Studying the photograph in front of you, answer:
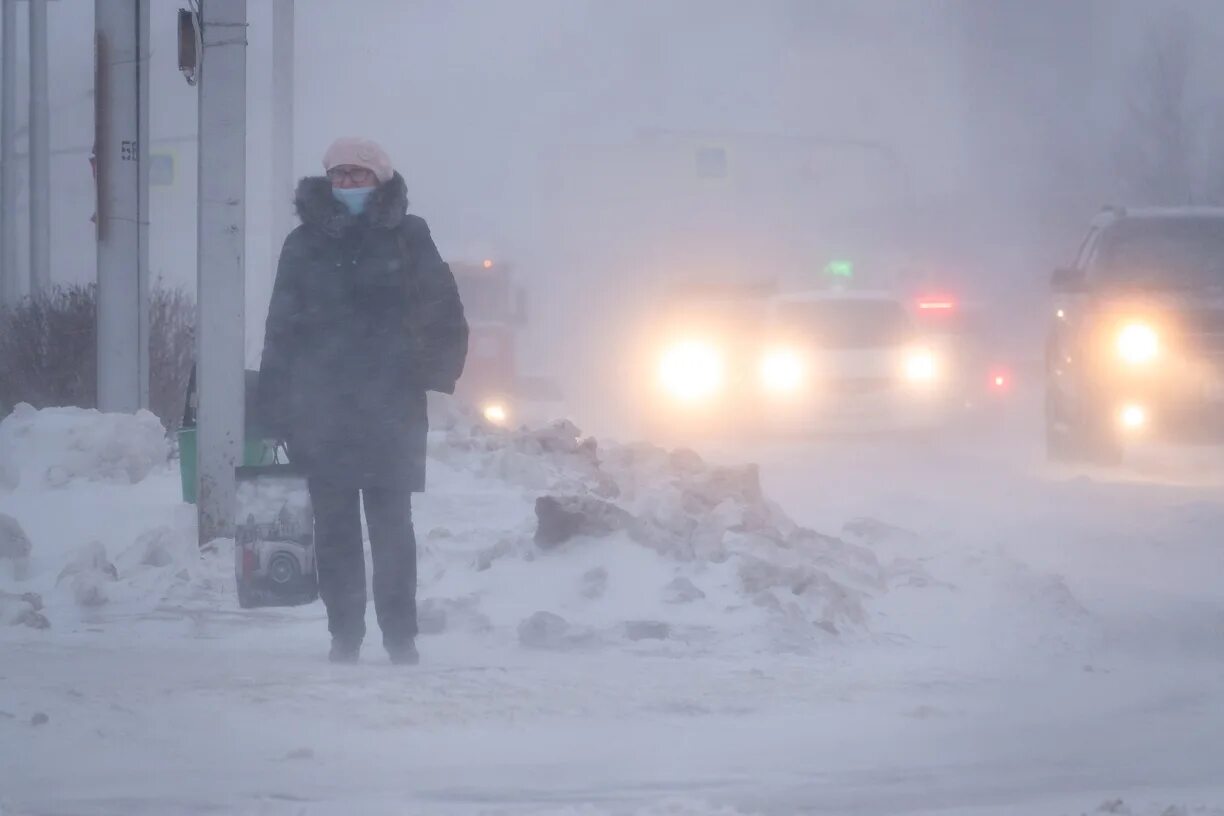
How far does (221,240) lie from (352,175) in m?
2.43

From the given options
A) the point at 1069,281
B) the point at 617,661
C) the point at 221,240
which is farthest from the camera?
the point at 1069,281

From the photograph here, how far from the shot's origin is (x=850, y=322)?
16.0m

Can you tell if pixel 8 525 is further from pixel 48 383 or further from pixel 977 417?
pixel 977 417

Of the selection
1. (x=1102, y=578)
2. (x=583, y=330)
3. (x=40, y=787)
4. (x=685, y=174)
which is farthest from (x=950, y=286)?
(x=40, y=787)

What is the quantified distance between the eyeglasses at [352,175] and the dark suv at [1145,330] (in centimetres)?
859

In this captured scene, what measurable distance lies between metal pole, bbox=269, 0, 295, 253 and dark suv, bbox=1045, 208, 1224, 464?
890 cm

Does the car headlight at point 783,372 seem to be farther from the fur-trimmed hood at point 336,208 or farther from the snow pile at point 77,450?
the fur-trimmed hood at point 336,208

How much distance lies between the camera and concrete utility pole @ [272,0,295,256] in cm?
1766

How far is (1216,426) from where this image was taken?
488 inches

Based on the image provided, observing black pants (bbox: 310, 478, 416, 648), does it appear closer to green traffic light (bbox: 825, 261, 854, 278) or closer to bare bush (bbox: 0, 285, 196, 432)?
bare bush (bbox: 0, 285, 196, 432)

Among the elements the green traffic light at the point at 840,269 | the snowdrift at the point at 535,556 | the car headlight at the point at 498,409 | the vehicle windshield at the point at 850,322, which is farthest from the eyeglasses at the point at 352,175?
the green traffic light at the point at 840,269

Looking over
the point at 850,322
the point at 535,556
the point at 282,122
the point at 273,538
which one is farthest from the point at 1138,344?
the point at 282,122

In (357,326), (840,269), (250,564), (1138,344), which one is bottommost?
(250,564)

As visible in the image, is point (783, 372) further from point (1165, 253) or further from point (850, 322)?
point (1165, 253)
